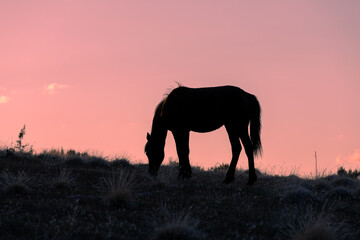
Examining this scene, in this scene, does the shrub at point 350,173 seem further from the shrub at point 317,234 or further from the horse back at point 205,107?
the shrub at point 317,234

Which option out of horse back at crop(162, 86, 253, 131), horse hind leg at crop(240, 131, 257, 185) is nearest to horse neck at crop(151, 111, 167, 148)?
horse back at crop(162, 86, 253, 131)

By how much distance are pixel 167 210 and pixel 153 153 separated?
5407 mm

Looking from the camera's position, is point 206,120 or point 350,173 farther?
point 350,173

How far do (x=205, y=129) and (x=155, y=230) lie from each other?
7.23 meters

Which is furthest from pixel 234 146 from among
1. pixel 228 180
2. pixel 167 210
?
pixel 167 210

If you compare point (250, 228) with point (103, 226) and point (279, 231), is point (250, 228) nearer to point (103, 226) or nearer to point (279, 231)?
point (279, 231)

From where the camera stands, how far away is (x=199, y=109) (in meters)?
14.1

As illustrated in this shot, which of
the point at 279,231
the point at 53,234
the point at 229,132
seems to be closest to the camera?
the point at 53,234

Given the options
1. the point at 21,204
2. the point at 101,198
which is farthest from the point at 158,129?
the point at 21,204

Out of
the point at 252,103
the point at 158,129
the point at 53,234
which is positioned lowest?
the point at 53,234

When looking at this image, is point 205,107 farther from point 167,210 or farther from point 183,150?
point 167,210

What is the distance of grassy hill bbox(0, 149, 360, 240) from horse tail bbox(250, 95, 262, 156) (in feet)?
4.22

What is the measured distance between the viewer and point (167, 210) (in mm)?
9227

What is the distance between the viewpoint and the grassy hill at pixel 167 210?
7504mm
